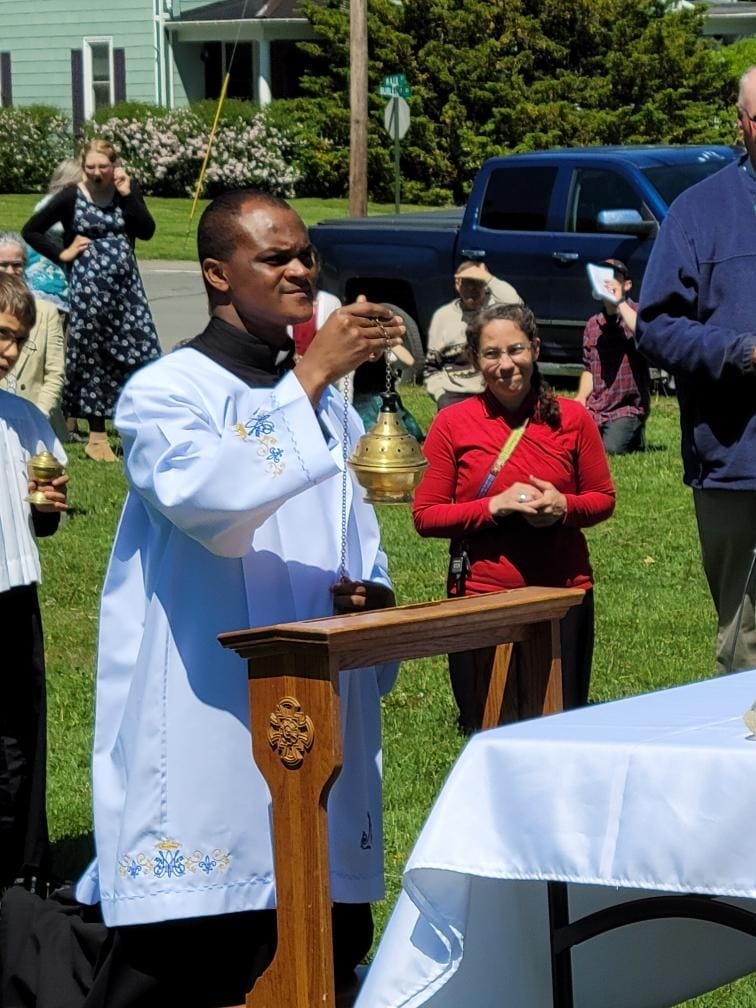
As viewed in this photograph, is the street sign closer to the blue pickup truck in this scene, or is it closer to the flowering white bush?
the blue pickup truck

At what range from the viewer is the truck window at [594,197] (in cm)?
1457

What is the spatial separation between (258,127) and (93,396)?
2376 centimetres

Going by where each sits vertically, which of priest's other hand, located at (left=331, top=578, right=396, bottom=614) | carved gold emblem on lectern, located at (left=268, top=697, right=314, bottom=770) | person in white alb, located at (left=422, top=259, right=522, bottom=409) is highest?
priest's other hand, located at (left=331, top=578, right=396, bottom=614)

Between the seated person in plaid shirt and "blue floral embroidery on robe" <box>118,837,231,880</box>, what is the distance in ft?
29.5

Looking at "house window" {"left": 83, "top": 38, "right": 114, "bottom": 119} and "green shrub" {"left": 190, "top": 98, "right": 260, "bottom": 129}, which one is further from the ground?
"house window" {"left": 83, "top": 38, "right": 114, "bottom": 119}

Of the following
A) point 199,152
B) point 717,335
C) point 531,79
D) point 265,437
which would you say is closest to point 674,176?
point 717,335

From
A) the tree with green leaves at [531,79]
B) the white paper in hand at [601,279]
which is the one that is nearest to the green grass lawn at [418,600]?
the white paper in hand at [601,279]

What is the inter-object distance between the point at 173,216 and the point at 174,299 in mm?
10734

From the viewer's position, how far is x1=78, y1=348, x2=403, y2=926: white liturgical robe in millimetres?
3484

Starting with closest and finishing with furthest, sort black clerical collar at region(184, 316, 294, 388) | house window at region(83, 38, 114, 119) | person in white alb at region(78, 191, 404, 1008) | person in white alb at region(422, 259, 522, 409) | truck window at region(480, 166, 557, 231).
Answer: person in white alb at region(78, 191, 404, 1008) → black clerical collar at region(184, 316, 294, 388) → person in white alb at region(422, 259, 522, 409) → truck window at region(480, 166, 557, 231) → house window at region(83, 38, 114, 119)

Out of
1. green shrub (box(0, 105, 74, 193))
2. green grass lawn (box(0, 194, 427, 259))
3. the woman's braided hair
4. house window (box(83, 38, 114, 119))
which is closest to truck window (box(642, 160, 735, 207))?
the woman's braided hair

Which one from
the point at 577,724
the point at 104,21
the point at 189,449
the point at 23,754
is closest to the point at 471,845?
the point at 577,724

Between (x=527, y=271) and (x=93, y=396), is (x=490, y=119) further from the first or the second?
(x=93, y=396)

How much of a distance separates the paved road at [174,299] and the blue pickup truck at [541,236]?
61.4 inches
